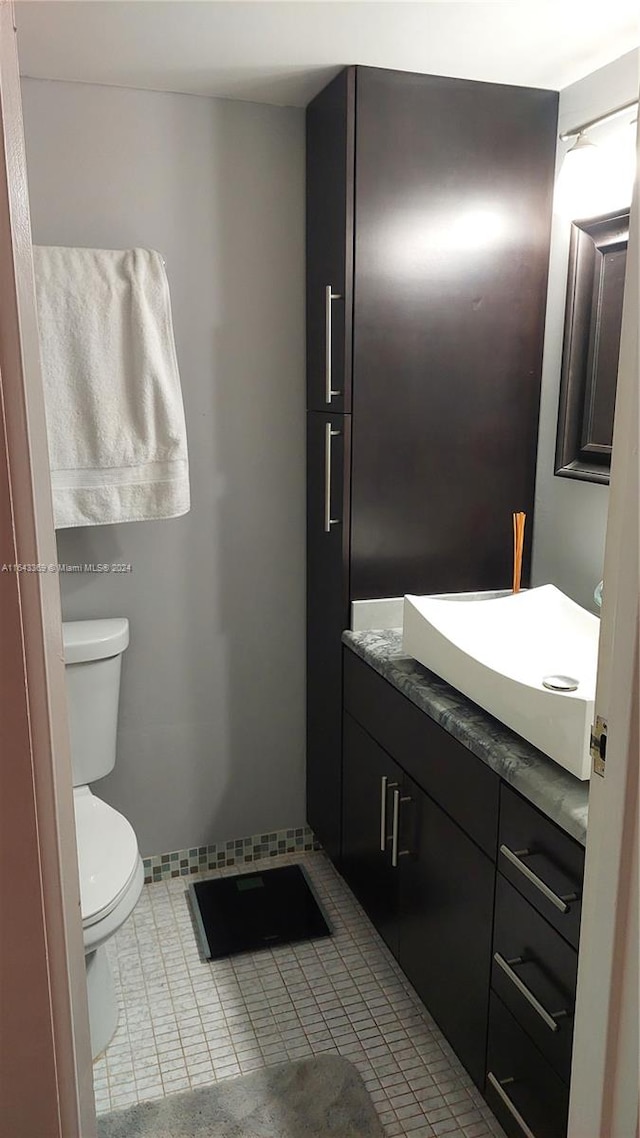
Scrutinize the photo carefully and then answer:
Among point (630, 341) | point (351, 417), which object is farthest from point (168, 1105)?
point (630, 341)

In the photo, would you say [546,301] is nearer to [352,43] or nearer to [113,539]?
[352,43]

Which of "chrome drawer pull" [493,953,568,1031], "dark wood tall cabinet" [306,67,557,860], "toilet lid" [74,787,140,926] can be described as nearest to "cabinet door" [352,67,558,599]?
"dark wood tall cabinet" [306,67,557,860]

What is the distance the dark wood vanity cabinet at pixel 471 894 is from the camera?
54.5 inches

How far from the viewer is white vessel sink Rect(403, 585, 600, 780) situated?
1.39 meters

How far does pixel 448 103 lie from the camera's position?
2.00 m

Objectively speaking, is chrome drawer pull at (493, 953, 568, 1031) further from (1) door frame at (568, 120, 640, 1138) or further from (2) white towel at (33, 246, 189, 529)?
(2) white towel at (33, 246, 189, 529)

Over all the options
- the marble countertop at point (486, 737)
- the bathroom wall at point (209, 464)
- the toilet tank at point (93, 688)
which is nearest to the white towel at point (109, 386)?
the bathroom wall at point (209, 464)

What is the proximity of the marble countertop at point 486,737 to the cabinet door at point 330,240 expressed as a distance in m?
0.61

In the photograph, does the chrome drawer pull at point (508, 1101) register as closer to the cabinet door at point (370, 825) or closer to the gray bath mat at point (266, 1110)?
the gray bath mat at point (266, 1110)

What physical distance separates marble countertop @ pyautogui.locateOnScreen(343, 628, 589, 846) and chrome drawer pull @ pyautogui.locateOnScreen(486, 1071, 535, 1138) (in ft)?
1.86

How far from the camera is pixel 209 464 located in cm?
234

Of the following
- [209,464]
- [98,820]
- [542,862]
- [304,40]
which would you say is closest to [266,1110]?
[98,820]

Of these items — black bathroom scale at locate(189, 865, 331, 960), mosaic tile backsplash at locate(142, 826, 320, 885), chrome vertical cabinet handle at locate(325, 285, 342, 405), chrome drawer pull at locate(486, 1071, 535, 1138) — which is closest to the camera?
chrome drawer pull at locate(486, 1071, 535, 1138)

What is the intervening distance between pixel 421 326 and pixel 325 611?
0.78m
